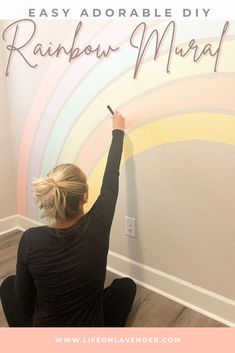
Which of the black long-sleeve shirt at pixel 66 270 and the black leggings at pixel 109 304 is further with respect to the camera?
the black leggings at pixel 109 304

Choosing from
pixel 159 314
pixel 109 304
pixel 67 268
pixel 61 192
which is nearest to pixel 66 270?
pixel 67 268

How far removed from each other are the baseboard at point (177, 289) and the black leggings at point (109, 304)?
0.21m

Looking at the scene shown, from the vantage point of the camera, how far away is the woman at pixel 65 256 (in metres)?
1.02

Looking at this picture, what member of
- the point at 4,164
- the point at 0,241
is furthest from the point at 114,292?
the point at 4,164

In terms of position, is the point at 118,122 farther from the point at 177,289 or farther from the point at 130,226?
the point at 177,289

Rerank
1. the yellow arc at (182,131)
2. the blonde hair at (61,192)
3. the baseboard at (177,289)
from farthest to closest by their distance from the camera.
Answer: the baseboard at (177,289) → the yellow arc at (182,131) → the blonde hair at (61,192)

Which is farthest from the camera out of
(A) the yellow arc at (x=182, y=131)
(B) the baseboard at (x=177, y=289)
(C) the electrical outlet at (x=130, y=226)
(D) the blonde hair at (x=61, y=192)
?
(C) the electrical outlet at (x=130, y=226)

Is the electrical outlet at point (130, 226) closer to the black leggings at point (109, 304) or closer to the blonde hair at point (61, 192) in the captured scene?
the black leggings at point (109, 304)

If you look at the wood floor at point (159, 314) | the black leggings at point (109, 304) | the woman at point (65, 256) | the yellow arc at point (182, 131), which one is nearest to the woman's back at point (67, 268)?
the woman at point (65, 256)

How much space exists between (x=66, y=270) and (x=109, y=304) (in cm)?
38

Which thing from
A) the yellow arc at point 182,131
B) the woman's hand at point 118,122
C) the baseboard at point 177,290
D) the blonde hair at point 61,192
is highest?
the woman's hand at point 118,122

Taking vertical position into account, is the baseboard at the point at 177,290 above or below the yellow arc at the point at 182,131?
below

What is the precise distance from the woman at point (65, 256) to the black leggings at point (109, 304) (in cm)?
9

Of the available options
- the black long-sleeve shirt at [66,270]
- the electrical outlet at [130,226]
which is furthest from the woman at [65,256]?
the electrical outlet at [130,226]
